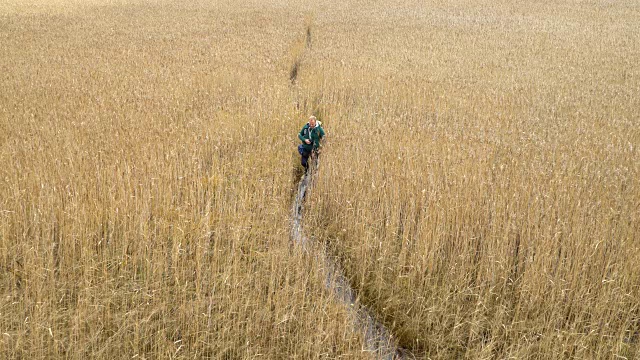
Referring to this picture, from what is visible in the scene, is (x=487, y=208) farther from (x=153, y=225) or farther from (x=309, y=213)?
(x=153, y=225)

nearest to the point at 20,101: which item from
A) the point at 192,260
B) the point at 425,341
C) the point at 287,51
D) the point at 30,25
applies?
the point at 192,260

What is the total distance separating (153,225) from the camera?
5.22 m

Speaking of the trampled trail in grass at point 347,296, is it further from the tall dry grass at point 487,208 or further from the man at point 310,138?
the man at point 310,138

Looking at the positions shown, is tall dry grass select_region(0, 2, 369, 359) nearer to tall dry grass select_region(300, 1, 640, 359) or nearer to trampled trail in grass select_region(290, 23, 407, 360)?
trampled trail in grass select_region(290, 23, 407, 360)

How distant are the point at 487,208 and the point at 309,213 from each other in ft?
6.70

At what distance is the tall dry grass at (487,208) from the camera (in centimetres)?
421

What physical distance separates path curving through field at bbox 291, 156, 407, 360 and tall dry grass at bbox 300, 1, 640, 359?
0.13m

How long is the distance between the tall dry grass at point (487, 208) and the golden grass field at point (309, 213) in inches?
1.4

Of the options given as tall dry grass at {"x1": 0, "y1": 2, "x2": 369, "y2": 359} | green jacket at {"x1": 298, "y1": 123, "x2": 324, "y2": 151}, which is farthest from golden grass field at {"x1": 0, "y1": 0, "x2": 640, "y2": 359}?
green jacket at {"x1": 298, "y1": 123, "x2": 324, "y2": 151}

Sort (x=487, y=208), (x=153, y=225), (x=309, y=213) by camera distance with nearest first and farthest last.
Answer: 1. (x=153, y=225)
2. (x=487, y=208)
3. (x=309, y=213)

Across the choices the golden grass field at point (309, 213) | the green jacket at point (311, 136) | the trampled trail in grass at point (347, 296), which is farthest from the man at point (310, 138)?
the trampled trail in grass at point (347, 296)

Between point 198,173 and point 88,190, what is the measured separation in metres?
1.25

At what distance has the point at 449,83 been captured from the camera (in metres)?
12.0

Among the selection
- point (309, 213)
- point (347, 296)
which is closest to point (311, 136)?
point (309, 213)
